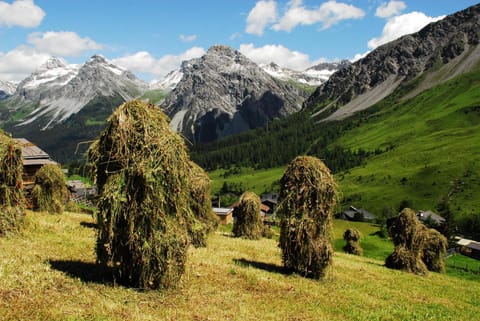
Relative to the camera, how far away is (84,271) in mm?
14289

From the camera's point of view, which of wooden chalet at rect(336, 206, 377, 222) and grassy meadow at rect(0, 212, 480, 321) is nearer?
grassy meadow at rect(0, 212, 480, 321)

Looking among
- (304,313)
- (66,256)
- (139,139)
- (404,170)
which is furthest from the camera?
(404,170)

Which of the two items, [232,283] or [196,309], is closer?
[196,309]

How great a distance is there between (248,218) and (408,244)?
16336 millimetres

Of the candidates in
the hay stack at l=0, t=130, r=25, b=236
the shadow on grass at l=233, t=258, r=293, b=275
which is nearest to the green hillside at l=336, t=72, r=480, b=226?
the shadow on grass at l=233, t=258, r=293, b=275

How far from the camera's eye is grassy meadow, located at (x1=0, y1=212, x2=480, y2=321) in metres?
11.0

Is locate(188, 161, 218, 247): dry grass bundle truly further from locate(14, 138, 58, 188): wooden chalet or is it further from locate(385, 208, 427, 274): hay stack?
locate(14, 138, 58, 188): wooden chalet

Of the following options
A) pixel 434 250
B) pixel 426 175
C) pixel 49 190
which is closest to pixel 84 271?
pixel 49 190

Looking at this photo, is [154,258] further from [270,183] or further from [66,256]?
[270,183]

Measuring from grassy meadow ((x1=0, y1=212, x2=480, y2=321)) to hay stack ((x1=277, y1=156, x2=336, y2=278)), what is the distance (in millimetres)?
992

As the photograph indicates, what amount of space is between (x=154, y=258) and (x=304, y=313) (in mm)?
5954

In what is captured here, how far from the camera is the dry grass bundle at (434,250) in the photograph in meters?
45.1

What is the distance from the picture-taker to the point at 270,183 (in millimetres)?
198375

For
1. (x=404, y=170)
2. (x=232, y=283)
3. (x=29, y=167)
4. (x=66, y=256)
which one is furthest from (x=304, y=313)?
(x=404, y=170)
